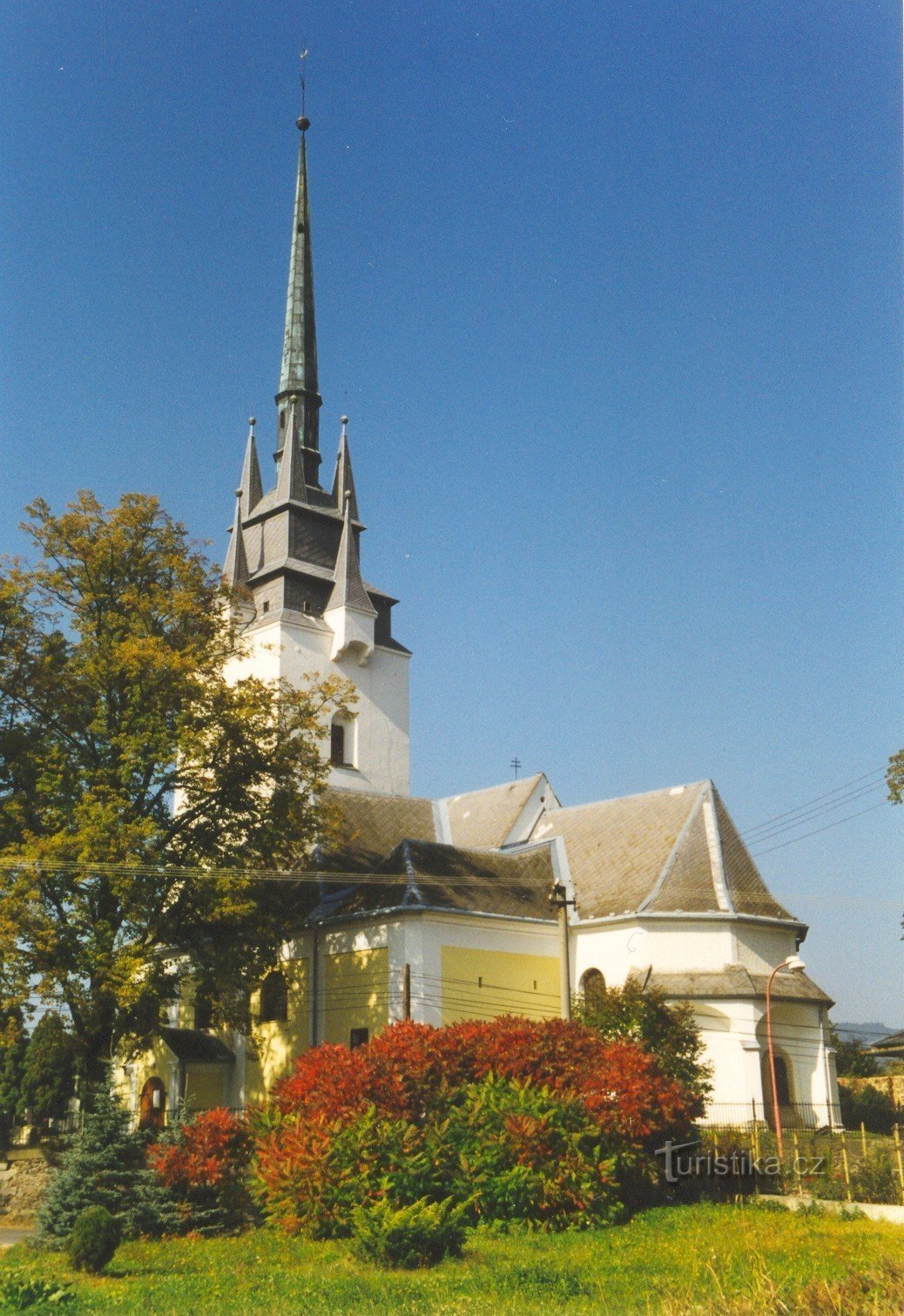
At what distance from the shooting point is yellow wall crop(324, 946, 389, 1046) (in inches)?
1124

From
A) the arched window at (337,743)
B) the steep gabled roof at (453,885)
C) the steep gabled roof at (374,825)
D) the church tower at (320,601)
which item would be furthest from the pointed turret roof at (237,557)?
the steep gabled roof at (453,885)

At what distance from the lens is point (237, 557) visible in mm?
44031

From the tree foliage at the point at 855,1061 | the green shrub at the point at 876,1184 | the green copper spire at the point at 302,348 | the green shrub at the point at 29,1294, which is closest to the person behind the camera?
the green shrub at the point at 29,1294

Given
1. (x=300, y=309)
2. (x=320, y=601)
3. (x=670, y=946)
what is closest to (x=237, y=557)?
(x=320, y=601)

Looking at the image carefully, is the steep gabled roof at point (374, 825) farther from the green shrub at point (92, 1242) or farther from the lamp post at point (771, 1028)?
the green shrub at point (92, 1242)

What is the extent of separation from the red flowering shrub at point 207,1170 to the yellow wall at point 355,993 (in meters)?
8.93

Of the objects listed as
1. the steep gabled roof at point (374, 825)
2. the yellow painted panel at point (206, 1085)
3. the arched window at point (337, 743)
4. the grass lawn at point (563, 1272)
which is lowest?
the grass lawn at point (563, 1272)

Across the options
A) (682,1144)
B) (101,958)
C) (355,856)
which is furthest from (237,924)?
(682,1144)

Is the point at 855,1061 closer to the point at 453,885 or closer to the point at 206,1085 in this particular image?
the point at 453,885

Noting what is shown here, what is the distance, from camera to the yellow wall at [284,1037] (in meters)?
30.5

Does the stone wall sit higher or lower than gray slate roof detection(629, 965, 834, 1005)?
lower

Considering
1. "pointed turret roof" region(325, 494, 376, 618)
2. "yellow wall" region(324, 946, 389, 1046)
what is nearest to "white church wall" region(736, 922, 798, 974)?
"yellow wall" region(324, 946, 389, 1046)

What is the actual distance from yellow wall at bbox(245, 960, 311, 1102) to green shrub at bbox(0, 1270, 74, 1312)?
56.5 ft

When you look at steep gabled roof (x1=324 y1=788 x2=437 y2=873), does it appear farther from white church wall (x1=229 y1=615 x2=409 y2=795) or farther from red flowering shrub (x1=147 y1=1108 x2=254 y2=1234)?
red flowering shrub (x1=147 y1=1108 x2=254 y2=1234)
